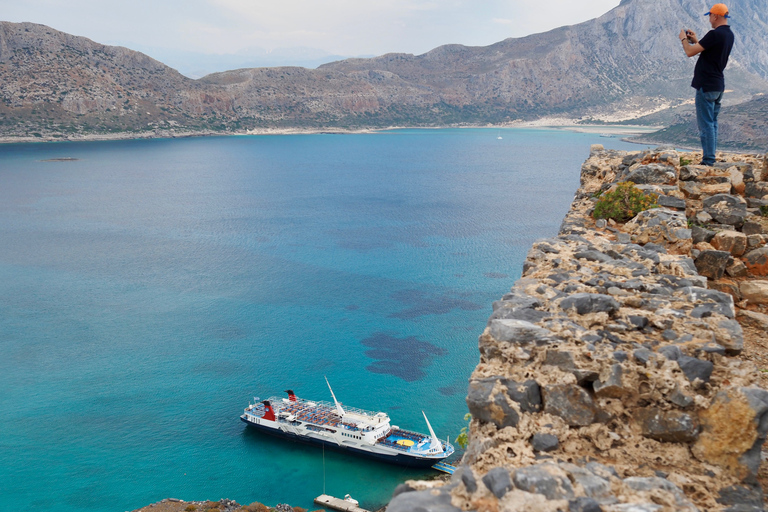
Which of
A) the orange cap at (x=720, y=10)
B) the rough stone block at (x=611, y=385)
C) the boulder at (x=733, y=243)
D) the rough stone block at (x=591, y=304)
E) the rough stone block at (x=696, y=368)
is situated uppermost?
the orange cap at (x=720, y=10)

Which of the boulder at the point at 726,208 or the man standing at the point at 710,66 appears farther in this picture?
the man standing at the point at 710,66

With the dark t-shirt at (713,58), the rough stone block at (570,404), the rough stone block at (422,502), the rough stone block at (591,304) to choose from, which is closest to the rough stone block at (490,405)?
the rough stone block at (570,404)

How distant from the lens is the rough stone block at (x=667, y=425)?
5559 millimetres

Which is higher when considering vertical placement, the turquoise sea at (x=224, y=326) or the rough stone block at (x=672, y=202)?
the rough stone block at (x=672, y=202)

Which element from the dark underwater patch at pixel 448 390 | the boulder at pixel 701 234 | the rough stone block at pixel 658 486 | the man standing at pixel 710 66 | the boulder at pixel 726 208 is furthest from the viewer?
the dark underwater patch at pixel 448 390

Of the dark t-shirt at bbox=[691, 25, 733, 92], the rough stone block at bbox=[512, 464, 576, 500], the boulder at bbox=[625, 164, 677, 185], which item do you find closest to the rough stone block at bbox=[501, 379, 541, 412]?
the rough stone block at bbox=[512, 464, 576, 500]

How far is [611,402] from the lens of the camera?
5957mm

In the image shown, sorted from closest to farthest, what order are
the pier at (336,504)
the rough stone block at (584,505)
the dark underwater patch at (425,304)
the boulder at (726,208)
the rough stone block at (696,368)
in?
1. the rough stone block at (584,505)
2. the rough stone block at (696,368)
3. the boulder at (726,208)
4. the pier at (336,504)
5. the dark underwater patch at (425,304)

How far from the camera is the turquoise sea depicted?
→ 3278 centimetres

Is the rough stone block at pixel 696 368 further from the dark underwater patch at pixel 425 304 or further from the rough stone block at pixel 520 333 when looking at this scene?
the dark underwater patch at pixel 425 304

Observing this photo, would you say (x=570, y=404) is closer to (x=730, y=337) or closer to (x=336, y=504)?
(x=730, y=337)

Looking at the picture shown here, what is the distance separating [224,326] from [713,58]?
147 ft

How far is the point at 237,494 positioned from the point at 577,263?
27.8 metres

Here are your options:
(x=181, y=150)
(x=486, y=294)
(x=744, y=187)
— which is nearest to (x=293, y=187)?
(x=486, y=294)
